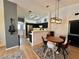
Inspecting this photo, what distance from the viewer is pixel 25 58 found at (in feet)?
11.7

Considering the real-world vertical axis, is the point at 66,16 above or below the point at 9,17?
above

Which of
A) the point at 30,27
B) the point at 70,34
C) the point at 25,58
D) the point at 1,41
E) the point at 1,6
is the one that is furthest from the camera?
the point at 30,27

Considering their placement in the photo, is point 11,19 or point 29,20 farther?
point 29,20

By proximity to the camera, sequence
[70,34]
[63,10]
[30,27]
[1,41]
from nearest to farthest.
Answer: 1. [1,41]
2. [70,34]
3. [63,10]
4. [30,27]

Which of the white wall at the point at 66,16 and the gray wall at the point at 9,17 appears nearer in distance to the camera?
the gray wall at the point at 9,17

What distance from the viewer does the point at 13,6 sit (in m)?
5.37

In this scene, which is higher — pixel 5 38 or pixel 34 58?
pixel 5 38

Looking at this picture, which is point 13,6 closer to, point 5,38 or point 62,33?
point 5,38

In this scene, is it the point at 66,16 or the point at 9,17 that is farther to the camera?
the point at 66,16

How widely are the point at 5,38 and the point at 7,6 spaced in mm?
2066

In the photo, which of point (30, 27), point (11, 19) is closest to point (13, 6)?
point (11, 19)

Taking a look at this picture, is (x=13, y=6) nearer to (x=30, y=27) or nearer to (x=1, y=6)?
(x=1, y=6)

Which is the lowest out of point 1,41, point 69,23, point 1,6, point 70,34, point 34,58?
point 34,58

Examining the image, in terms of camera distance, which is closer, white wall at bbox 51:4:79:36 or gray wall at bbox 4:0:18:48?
gray wall at bbox 4:0:18:48
